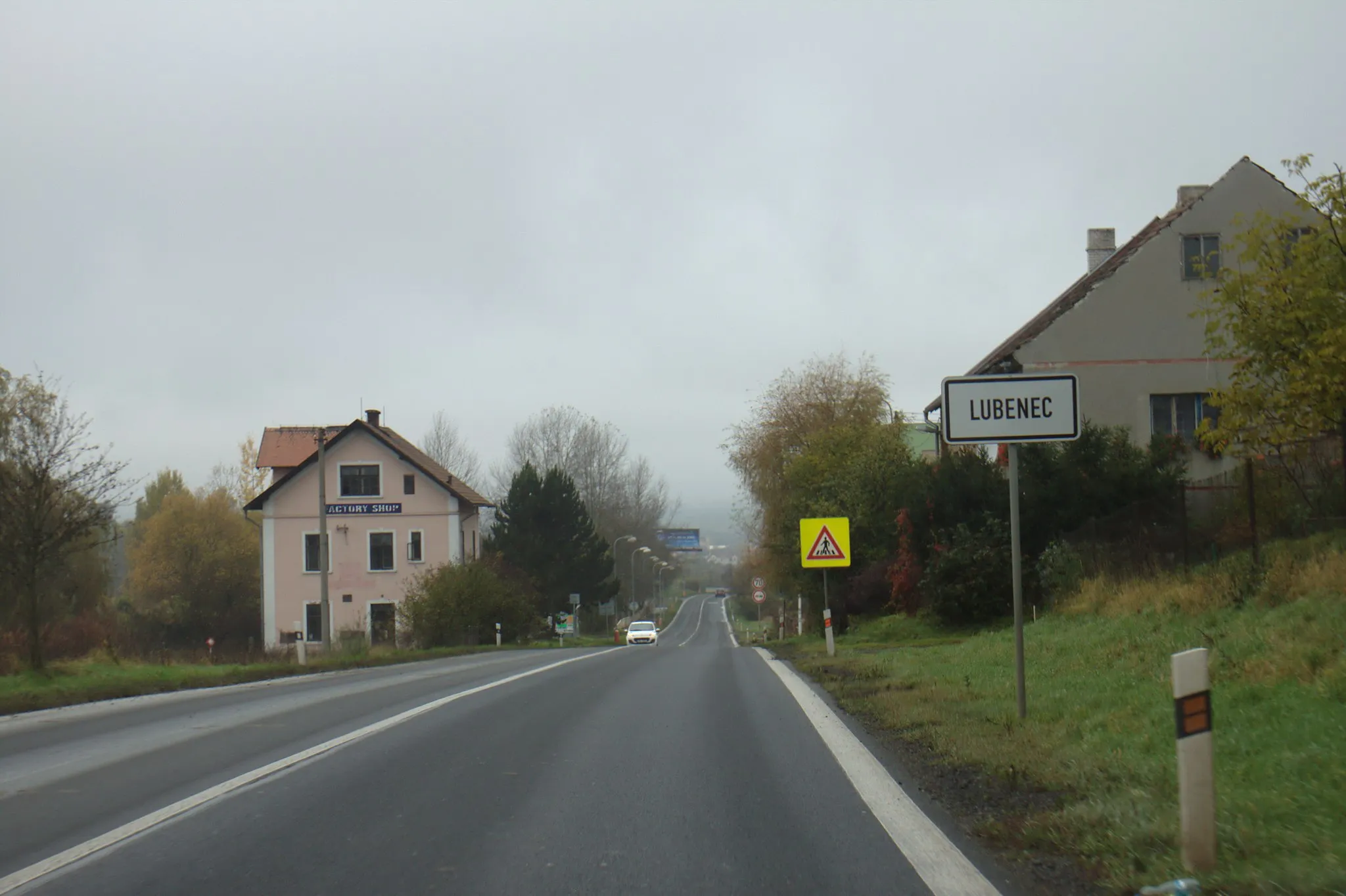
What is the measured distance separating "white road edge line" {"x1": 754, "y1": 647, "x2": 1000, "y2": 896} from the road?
2 centimetres

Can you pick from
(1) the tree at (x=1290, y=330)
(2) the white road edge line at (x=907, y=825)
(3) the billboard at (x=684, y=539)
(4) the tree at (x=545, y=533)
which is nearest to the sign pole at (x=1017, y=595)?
(2) the white road edge line at (x=907, y=825)

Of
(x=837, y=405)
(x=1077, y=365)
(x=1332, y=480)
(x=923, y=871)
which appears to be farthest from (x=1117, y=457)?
(x=837, y=405)

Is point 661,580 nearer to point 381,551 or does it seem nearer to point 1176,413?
point 381,551

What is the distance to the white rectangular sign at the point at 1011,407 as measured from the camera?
9977 millimetres

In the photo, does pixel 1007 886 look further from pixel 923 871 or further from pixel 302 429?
pixel 302 429

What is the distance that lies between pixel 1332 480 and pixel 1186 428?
15008 millimetres

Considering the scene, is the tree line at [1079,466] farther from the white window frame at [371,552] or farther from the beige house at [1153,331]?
the white window frame at [371,552]

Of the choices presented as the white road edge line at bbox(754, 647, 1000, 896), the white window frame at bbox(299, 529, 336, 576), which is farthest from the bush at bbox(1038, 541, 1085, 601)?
the white window frame at bbox(299, 529, 336, 576)

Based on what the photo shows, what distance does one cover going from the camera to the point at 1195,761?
16.3 feet

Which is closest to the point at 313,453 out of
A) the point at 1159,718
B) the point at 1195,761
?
the point at 1159,718

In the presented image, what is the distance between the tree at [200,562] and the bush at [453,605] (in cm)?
2501

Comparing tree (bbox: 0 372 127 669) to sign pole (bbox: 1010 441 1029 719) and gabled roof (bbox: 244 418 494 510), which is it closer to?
sign pole (bbox: 1010 441 1029 719)

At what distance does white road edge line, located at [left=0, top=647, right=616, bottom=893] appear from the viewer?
5.65 meters

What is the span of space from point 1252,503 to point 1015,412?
30.4ft
